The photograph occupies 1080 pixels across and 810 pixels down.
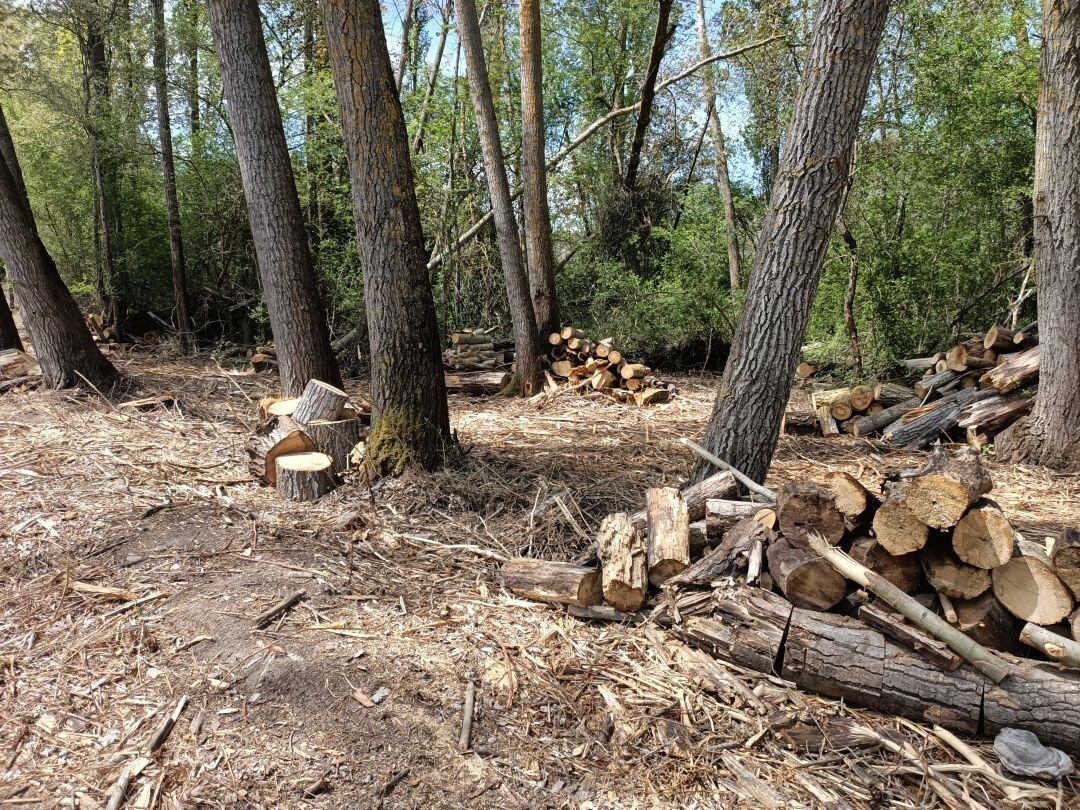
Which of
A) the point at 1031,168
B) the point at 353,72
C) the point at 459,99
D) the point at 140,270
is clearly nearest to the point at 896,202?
the point at 1031,168

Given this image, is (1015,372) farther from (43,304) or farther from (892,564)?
(43,304)

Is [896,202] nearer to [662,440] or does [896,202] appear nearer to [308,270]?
[662,440]

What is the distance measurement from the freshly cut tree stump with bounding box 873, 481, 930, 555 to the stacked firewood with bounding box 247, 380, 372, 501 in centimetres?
305

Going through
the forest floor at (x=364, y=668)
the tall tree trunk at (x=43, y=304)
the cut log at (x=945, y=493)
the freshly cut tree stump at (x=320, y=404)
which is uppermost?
the tall tree trunk at (x=43, y=304)

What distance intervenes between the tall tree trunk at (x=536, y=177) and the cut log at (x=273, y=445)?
13.6ft

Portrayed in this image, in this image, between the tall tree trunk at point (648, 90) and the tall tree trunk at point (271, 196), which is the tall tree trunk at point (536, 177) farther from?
the tall tree trunk at point (271, 196)

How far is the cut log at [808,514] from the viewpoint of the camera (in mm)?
2652

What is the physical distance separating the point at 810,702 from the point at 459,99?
936 cm

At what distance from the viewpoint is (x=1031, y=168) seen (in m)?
7.11

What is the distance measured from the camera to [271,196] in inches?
199

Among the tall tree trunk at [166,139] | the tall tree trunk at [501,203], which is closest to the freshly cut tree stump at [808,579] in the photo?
the tall tree trunk at [501,203]

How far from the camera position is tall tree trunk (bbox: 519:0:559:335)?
300 inches

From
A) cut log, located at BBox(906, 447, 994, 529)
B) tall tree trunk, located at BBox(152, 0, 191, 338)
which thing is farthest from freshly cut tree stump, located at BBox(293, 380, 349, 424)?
tall tree trunk, located at BBox(152, 0, 191, 338)

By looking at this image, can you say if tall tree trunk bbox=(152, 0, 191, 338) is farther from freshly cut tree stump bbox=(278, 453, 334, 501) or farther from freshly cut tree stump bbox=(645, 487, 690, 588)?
freshly cut tree stump bbox=(645, 487, 690, 588)
